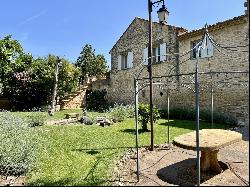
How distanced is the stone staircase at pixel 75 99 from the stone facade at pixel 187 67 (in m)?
3.44

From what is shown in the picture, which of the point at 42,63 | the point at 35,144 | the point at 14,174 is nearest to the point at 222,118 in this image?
the point at 35,144

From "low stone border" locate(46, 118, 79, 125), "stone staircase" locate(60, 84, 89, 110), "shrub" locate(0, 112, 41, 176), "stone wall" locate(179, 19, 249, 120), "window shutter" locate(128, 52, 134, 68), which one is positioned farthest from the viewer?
"stone staircase" locate(60, 84, 89, 110)

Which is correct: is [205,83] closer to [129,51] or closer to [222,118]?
[222,118]

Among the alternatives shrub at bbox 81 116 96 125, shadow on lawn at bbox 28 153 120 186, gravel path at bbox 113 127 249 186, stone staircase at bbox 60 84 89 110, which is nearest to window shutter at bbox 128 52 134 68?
stone staircase at bbox 60 84 89 110

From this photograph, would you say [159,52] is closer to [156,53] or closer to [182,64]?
[156,53]

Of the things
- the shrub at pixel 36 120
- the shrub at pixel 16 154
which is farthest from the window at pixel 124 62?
the shrub at pixel 16 154

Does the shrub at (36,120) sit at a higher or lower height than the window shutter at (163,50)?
lower

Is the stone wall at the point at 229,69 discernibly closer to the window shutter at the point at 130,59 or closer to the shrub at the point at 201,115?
the shrub at the point at 201,115

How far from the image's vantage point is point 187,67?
62.8 ft

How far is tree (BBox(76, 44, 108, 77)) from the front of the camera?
4662 cm

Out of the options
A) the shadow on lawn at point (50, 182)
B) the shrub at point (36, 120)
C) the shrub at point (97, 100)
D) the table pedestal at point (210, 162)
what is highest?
the shrub at point (97, 100)

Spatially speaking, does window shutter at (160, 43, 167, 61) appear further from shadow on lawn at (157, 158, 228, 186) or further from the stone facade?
shadow on lawn at (157, 158, 228, 186)

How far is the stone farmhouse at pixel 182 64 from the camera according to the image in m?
15.9

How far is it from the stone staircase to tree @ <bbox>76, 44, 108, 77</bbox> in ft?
52.1
